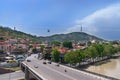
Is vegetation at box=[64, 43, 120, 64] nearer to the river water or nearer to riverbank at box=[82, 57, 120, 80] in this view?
riverbank at box=[82, 57, 120, 80]

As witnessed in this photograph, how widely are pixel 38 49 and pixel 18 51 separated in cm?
1944

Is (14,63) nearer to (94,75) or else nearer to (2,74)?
(2,74)

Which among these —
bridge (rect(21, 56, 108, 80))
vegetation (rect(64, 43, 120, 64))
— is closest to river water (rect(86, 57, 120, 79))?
vegetation (rect(64, 43, 120, 64))

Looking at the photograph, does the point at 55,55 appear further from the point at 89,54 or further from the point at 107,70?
the point at 107,70

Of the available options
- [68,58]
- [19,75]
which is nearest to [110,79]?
[19,75]

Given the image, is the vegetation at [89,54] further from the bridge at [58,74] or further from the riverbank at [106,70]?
the bridge at [58,74]

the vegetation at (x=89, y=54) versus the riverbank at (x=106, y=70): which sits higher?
the vegetation at (x=89, y=54)

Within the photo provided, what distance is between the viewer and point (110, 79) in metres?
39.2

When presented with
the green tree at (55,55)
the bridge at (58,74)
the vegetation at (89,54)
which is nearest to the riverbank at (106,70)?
the vegetation at (89,54)

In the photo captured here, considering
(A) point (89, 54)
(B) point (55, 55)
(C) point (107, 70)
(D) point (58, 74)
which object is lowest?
(C) point (107, 70)

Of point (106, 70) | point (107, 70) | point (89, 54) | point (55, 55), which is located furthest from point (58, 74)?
point (89, 54)

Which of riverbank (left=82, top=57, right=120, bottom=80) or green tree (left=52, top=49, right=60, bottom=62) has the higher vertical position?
green tree (left=52, top=49, right=60, bottom=62)

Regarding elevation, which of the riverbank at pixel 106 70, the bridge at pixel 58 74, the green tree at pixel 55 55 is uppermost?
the green tree at pixel 55 55

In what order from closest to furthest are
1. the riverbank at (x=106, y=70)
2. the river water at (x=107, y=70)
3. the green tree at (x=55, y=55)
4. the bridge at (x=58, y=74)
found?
the bridge at (x=58, y=74)
the riverbank at (x=106, y=70)
the river water at (x=107, y=70)
the green tree at (x=55, y=55)
